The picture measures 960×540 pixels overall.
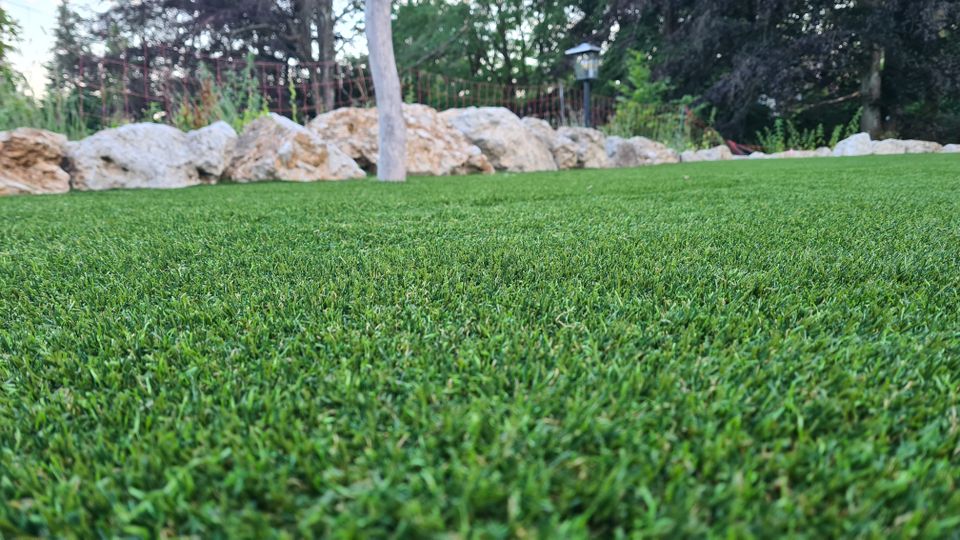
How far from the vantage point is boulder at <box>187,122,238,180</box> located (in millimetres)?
5977

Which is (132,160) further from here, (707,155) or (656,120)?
(656,120)

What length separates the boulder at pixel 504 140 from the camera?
846 cm

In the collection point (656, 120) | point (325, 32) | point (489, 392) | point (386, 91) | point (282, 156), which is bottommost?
point (489, 392)

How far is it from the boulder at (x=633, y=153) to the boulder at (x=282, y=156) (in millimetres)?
5321

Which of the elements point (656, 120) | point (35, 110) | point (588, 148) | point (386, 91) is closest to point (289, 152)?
point (386, 91)

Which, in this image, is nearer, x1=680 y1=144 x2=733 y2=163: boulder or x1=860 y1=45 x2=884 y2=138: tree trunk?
x1=680 y1=144 x2=733 y2=163: boulder

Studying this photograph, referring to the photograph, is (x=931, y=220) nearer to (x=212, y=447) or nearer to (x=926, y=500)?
(x=926, y=500)

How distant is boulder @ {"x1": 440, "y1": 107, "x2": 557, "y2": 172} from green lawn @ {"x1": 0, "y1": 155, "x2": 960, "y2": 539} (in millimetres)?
6793

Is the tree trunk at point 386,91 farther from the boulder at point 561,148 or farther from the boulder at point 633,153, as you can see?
the boulder at point 633,153

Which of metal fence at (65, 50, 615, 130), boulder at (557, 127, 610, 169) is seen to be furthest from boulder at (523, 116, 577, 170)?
metal fence at (65, 50, 615, 130)

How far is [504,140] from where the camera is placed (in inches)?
334

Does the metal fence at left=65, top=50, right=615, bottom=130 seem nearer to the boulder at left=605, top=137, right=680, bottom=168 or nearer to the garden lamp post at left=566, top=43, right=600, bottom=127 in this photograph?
the garden lamp post at left=566, top=43, right=600, bottom=127

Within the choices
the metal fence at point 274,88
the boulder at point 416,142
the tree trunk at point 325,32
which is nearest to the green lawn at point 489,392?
the boulder at point 416,142

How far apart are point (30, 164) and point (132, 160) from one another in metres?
0.82
